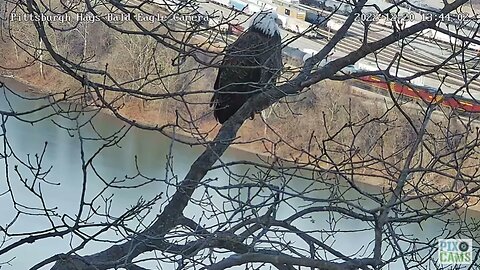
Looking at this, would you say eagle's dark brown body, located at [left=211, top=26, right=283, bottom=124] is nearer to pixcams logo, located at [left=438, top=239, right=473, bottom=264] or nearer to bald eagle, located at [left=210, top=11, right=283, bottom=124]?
bald eagle, located at [left=210, top=11, right=283, bottom=124]

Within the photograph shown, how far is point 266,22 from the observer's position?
286 cm

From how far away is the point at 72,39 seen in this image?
197 inches

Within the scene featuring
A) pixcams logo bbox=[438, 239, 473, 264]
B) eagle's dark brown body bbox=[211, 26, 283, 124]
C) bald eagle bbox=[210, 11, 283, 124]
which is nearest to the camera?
pixcams logo bbox=[438, 239, 473, 264]

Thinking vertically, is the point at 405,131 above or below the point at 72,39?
below

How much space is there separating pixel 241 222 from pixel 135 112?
9.34ft

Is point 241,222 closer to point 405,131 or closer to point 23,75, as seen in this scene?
point 405,131

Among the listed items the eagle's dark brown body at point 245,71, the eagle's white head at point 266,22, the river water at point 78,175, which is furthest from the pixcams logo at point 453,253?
the river water at point 78,175

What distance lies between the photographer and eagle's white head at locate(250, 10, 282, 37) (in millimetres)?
2814

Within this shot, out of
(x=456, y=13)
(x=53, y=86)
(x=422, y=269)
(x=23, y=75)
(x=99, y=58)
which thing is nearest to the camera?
(x=422, y=269)

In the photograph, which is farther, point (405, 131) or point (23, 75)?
point (23, 75)

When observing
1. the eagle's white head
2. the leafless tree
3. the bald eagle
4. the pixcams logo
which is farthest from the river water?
the pixcams logo

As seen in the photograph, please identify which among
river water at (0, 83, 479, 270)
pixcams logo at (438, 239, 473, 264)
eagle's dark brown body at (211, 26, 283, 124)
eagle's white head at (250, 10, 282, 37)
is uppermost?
river water at (0, 83, 479, 270)

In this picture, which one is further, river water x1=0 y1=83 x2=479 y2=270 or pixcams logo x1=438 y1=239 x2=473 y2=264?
river water x1=0 y1=83 x2=479 y2=270

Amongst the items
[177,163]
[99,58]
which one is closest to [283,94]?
[177,163]
